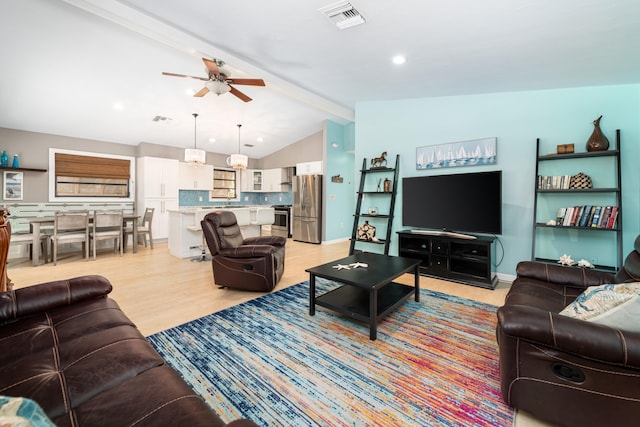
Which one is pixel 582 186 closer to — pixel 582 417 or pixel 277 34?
pixel 582 417

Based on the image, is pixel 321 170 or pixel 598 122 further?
pixel 321 170

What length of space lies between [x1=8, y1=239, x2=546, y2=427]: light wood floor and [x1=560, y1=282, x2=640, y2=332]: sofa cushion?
619 mm

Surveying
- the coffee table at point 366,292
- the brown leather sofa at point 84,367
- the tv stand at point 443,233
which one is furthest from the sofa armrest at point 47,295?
the tv stand at point 443,233

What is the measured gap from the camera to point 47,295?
1.62 metres

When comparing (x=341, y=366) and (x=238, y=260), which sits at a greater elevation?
(x=238, y=260)

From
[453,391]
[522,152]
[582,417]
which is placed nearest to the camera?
[582,417]

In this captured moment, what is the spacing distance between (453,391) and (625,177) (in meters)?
3.32

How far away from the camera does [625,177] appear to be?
10.2ft

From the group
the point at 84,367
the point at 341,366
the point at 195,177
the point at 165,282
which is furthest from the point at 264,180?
the point at 84,367

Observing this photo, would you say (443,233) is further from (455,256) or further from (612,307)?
(612,307)

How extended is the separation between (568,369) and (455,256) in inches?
101

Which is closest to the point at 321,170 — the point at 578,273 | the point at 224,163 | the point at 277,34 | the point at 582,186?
the point at 224,163

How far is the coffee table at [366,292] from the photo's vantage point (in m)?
2.27

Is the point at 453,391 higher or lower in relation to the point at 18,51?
lower
